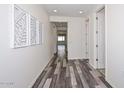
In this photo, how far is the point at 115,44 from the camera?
289 cm

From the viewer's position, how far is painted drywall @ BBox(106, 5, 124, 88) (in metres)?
2.61

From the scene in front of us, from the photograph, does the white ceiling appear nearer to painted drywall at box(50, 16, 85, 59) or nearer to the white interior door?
the white interior door

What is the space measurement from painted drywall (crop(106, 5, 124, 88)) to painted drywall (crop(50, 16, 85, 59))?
12.5 ft

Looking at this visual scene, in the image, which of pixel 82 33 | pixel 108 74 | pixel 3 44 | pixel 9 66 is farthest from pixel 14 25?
pixel 82 33

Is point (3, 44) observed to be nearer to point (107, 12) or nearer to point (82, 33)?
point (107, 12)

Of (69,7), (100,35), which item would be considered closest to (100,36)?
(100,35)

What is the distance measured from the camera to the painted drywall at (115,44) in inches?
103

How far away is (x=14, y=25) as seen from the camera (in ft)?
6.89

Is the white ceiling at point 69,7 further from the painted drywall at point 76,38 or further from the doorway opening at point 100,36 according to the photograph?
the painted drywall at point 76,38

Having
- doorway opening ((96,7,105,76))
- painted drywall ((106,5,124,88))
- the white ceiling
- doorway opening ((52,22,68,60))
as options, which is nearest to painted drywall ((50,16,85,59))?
doorway opening ((52,22,68,60))

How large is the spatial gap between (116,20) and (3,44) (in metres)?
2.37

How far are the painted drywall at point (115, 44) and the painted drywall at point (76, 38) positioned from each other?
12.5 feet

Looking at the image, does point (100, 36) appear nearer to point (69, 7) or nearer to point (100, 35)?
point (100, 35)

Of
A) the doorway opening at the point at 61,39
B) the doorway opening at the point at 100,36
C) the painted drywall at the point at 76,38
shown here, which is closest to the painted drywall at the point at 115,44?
the doorway opening at the point at 100,36
